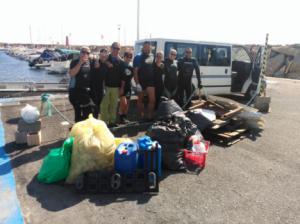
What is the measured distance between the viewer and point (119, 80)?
6082 mm

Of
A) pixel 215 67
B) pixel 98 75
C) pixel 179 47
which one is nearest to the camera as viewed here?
pixel 98 75

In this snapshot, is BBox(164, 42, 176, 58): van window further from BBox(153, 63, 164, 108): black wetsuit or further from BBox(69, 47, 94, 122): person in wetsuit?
BBox(69, 47, 94, 122): person in wetsuit

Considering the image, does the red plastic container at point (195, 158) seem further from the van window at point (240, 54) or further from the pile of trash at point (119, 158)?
the van window at point (240, 54)

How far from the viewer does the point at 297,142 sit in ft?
20.3

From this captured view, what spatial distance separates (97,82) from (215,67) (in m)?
5.03

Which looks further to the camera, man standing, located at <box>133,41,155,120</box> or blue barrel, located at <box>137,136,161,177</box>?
man standing, located at <box>133,41,155,120</box>

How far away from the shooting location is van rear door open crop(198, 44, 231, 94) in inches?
359

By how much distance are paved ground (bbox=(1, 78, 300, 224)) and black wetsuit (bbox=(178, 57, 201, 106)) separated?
244 centimetres

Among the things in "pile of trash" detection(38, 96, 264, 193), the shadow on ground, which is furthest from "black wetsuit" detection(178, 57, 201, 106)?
the shadow on ground

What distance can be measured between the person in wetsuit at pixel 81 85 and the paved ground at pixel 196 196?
0.90 m

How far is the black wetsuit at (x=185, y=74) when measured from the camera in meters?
7.21

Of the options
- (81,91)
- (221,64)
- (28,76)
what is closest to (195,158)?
(81,91)

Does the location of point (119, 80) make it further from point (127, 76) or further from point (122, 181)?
point (122, 181)

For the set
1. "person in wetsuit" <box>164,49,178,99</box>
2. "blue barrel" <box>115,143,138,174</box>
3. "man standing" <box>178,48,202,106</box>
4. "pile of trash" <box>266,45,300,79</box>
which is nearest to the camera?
"blue barrel" <box>115,143,138,174</box>
